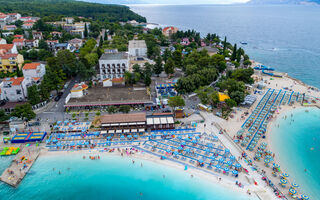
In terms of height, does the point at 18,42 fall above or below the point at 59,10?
below

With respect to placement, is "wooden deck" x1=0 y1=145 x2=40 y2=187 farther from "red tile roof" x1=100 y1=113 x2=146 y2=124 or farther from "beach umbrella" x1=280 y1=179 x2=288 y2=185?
"beach umbrella" x1=280 y1=179 x2=288 y2=185

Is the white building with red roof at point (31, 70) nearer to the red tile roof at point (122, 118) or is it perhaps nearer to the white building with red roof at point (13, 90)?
the white building with red roof at point (13, 90)

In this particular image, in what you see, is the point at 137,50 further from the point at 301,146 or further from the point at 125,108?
the point at 301,146

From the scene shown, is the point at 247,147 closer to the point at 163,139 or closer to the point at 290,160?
the point at 290,160

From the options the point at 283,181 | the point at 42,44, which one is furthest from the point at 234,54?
the point at 42,44

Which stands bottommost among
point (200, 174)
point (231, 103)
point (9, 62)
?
point (200, 174)

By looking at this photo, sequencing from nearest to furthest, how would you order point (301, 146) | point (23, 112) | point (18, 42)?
point (301, 146), point (23, 112), point (18, 42)
